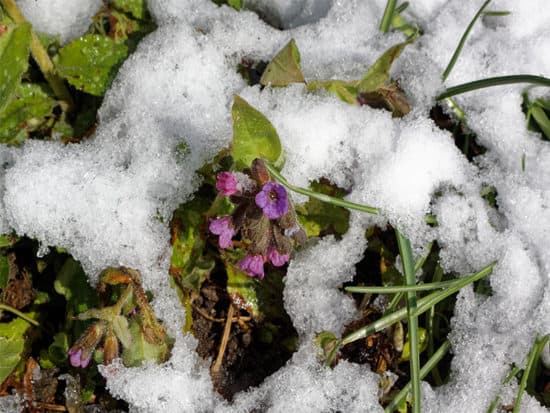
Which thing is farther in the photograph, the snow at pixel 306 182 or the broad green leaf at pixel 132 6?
the broad green leaf at pixel 132 6

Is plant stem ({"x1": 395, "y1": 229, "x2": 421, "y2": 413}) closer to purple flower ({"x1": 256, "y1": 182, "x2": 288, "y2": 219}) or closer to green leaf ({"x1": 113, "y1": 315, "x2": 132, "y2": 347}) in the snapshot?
purple flower ({"x1": 256, "y1": 182, "x2": 288, "y2": 219})

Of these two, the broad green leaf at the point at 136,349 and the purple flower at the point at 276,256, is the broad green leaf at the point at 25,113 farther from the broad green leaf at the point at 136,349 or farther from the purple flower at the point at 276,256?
the purple flower at the point at 276,256

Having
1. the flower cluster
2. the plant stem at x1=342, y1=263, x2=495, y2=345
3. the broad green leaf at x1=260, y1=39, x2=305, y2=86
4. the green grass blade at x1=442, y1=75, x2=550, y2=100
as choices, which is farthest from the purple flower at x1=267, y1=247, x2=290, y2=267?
the green grass blade at x1=442, y1=75, x2=550, y2=100

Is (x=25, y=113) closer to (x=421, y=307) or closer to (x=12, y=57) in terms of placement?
(x=12, y=57)

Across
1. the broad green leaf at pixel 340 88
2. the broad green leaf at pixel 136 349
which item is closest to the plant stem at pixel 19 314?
the broad green leaf at pixel 136 349

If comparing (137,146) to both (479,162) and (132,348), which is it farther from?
(479,162)

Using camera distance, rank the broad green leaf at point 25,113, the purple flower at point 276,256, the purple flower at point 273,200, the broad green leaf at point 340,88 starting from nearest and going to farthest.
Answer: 1. the purple flower at point 273,200
2. the purple flower at point 276,256
3. the broad green leaf at point 340,88
4. the broad green leaf at point 25,113

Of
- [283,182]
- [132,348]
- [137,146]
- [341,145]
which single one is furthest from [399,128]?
[132,348]
